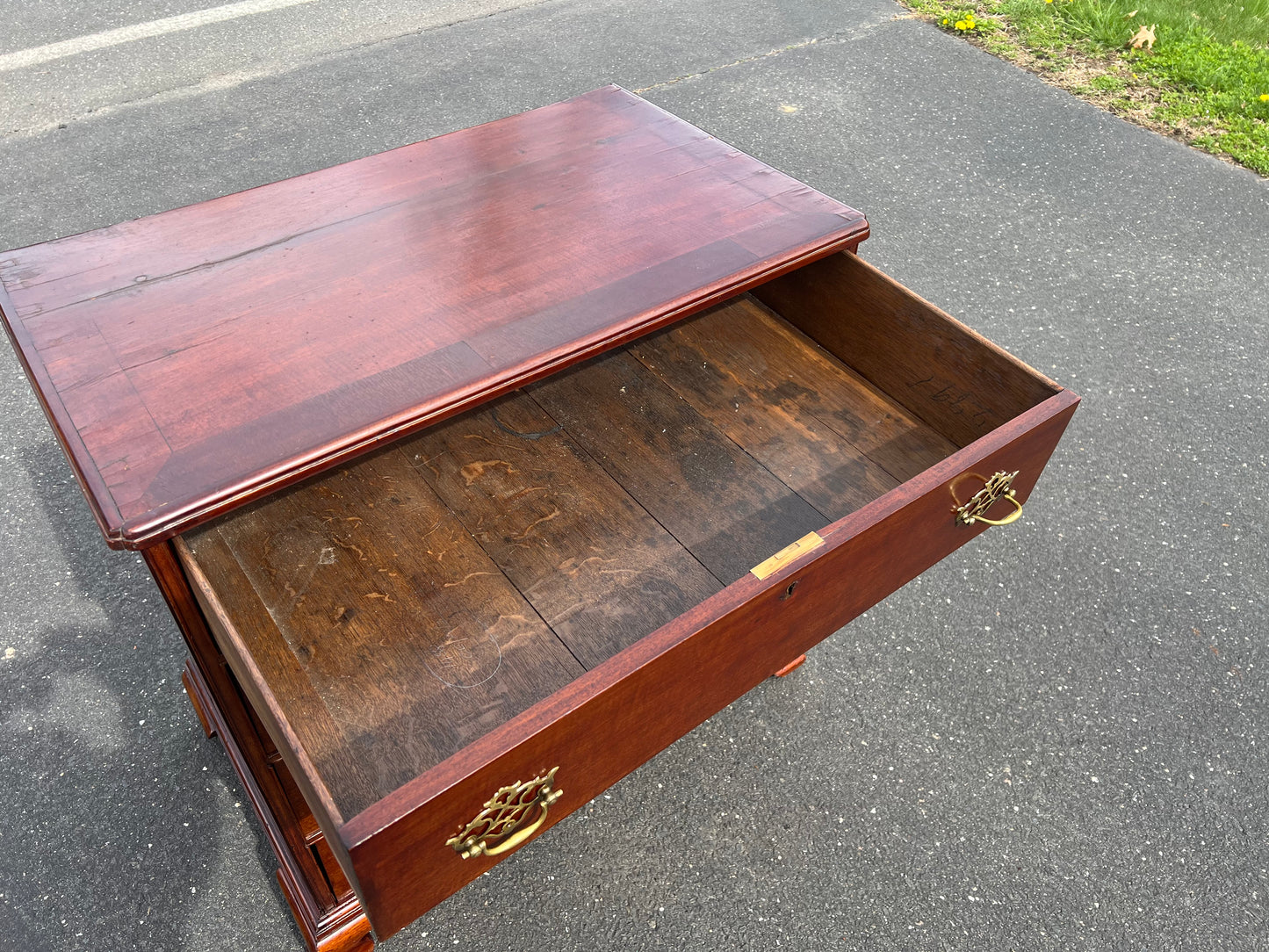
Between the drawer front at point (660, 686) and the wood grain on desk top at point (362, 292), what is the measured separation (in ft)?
1.27

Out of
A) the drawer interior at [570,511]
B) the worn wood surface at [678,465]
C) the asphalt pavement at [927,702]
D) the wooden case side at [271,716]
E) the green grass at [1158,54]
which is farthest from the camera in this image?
the green grass at [1158,54]

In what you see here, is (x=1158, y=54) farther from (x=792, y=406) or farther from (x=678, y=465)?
(x=678, y=465)

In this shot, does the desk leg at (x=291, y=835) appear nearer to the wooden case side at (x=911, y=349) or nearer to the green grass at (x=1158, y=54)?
the wooden case side at (x=911, y=349)

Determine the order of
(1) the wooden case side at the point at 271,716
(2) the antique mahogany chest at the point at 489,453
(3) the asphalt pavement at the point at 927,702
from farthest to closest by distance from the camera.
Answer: (3) the asphalt pavement at the point at 927,702 → (2) the antique mahogany chest at the point at 489,453 → (1) the wooden case side at the point at 271,716

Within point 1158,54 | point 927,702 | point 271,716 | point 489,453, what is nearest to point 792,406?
point 489,453

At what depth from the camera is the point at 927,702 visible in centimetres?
167

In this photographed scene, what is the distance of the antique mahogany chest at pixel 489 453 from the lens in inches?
38.4

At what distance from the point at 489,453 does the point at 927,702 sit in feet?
2.96

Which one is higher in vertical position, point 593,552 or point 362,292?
point 362,292

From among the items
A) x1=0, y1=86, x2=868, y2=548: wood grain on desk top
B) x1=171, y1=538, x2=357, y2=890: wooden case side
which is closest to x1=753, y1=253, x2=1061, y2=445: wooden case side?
x1=0, y1=86, x2=868, y2=548: wood grain on desk top

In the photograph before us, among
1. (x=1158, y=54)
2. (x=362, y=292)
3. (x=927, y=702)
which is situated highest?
(x=362, y=292)

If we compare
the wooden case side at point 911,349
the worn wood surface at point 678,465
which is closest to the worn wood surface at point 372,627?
the worn wood surface at point 678,465

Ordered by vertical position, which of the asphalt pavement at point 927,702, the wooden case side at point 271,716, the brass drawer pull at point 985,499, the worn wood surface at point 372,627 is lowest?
the asphalt pavement at point 927,702

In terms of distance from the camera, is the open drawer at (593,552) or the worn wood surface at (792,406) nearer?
the open drawer at (593,552)
